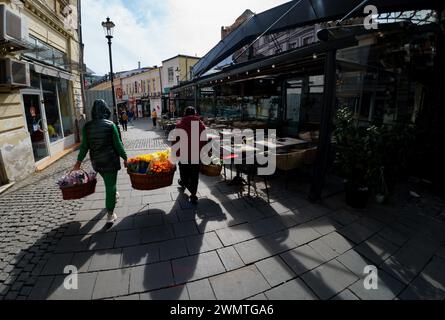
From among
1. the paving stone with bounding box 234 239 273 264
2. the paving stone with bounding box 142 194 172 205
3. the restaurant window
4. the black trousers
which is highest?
the restaurant window

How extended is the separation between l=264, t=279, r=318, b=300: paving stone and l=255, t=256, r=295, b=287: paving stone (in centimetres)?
7

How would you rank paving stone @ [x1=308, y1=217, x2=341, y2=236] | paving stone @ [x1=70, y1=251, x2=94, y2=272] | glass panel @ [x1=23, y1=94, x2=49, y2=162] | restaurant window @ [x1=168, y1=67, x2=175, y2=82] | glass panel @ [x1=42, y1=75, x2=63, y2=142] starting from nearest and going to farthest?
paving stone @ [x1=70, y1=251, x2=94, y2=272] → paving stone @ [x1=308, y1=217, x2=341, y2=236] → glass panel @ [x1=23, y1=94, x2=49, y2=162] → glass panel @ [x1=42, y1=75, x2=63, y2=142] → restaurant window @ [x1=168, y1=67, x2=175, y2=82]

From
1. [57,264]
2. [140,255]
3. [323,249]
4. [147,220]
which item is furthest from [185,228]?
[323,249]

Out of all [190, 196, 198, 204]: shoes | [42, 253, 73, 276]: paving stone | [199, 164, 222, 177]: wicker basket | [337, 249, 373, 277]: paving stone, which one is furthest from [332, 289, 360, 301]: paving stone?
[42, 253, 73, 276]: paving stone

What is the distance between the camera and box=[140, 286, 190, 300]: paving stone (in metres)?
2.23

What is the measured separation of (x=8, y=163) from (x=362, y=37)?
294 inches

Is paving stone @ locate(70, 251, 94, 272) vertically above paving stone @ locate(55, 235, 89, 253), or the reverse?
paving stone @ locate(55, 235, 89, 253)

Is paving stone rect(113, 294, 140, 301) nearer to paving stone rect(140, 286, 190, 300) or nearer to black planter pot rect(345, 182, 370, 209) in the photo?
paving stone rect(140, 286, 190, 300)

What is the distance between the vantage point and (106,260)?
9.02 feet

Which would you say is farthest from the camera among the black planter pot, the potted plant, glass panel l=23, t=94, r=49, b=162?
glass panel l=23, t=94, r=49, b=162

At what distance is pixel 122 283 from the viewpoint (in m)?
2.40

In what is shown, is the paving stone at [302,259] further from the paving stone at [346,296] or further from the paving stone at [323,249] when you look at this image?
the paving stone at [346,296]

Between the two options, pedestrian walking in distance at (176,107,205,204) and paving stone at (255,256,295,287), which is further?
pedestrian walking in distance at (176,107,205,204)
